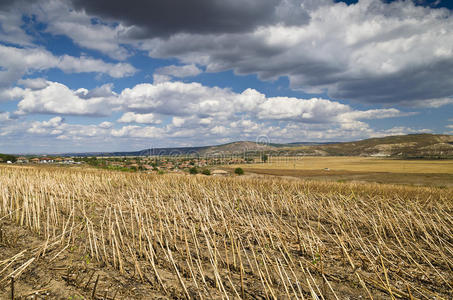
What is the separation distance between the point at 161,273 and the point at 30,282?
2459 millimetres

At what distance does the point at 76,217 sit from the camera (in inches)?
418

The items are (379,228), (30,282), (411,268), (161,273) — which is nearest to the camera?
(30,282)

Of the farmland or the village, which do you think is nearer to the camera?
the village

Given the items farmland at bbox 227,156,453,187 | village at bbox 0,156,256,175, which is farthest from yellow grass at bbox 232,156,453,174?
village at bbox 0,156,256,175

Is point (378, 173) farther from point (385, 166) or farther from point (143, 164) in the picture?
point (143, 164)

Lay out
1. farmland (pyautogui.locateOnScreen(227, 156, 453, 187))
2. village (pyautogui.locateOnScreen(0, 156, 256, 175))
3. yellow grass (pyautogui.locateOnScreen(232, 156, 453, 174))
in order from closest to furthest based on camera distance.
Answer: village (pyautogui.locateOnScreen(0, 156, 256, 175)) → farmland (pyautogui.locateOnScreen(227, 156, 453, 187)) → yellow grass (pyautogui.locateOnScreen(232, 156, 453, 174))

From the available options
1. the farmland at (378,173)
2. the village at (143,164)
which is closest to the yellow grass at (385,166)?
the farmland at (378,173)

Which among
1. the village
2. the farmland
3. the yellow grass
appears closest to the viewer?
the village

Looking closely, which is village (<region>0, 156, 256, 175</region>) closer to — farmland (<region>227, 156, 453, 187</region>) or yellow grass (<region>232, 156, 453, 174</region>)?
farmland (<region>227, 156, 453, 187</region>)

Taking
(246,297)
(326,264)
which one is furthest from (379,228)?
(246,297)

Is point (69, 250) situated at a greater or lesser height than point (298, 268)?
greater

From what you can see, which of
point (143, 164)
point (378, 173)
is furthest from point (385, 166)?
point (143, 164)

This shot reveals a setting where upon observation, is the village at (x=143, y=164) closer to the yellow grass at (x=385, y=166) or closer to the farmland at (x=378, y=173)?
the farmland at (x=378, y=173)

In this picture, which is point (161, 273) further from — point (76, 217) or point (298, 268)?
point (76, 217)
